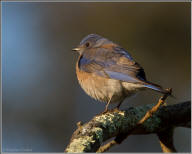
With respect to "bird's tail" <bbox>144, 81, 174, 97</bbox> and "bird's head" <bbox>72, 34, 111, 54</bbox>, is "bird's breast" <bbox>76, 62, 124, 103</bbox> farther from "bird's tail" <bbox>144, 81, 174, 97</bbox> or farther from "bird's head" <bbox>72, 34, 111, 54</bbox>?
"bird's head" <bbox>72, 34, 111, 54</bbox>

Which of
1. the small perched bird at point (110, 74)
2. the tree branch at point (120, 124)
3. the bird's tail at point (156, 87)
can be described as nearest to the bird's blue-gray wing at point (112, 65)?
the small perched bird at point (110, 74)

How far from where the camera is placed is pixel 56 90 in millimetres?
8203

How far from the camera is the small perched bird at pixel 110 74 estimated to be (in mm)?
5230

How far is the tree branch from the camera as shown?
358cm

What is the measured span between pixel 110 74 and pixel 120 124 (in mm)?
1279

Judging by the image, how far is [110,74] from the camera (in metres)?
5.50

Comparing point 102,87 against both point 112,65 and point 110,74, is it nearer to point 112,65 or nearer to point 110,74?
point 110,74

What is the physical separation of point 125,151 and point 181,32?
9.60ft

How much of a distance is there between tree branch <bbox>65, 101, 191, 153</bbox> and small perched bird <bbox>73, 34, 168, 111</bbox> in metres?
0.46

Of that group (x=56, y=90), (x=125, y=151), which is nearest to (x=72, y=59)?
(x=56, y=90)

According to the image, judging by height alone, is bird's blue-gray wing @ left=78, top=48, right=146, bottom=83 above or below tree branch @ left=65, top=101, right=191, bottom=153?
above

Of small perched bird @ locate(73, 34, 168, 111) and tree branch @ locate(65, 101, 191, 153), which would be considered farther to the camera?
small perched bird @ locate(73, 34, 168, 111)

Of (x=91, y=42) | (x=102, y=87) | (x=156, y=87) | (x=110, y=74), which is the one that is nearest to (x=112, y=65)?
(x=110, y=74)

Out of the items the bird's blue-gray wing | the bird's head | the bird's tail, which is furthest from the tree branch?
the bird's head
